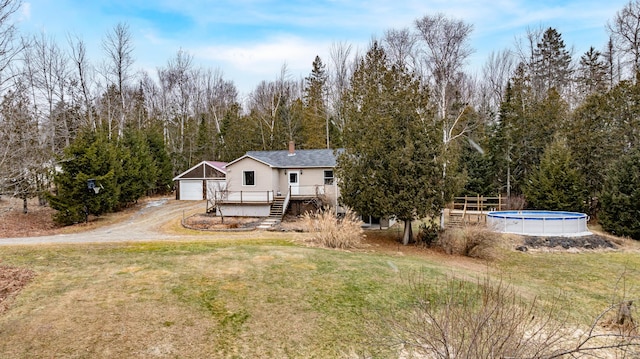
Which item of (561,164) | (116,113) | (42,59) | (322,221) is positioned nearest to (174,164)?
(116,113)

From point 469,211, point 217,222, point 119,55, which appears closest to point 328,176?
point 217,222

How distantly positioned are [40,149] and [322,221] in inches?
349

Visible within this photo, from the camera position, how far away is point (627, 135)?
80.8ft

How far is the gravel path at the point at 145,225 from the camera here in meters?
16.7

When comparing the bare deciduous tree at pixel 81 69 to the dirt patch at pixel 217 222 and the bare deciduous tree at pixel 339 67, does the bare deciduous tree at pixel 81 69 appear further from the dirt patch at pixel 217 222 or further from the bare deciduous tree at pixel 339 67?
the bare deciduous tree at pixel 339 67

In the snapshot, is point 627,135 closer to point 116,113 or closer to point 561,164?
point 561,164

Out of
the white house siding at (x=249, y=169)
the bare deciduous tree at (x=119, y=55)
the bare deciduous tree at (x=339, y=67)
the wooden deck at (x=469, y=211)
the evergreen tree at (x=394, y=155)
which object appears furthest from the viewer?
the bare deciduous tree at (x=339, y=67)

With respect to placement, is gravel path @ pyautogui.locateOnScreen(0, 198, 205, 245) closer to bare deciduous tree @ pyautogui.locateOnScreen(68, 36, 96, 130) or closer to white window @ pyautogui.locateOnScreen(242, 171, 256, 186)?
white window @ pyautogui.locateOnScreen(242, 171, 256, 186)

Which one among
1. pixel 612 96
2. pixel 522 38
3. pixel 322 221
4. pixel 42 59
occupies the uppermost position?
pixel 522 38

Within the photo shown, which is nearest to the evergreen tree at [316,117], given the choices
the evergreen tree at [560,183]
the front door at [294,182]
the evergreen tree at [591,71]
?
the front door at [294,182]

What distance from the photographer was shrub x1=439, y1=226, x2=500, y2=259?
14133 mm

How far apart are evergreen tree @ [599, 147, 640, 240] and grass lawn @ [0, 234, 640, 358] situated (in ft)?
33.5

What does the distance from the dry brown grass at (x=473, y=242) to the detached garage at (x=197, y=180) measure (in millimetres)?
22818

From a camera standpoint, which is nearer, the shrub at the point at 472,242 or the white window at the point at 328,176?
the shrub at the point at 472,242
